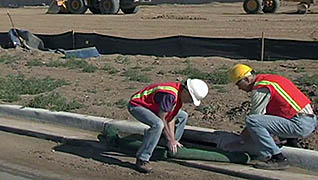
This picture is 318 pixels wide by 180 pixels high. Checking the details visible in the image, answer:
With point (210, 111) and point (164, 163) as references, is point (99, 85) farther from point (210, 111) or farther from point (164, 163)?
point (164, 163)

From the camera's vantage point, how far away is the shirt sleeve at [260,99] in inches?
311

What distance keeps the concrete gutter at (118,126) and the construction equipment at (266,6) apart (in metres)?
26.0

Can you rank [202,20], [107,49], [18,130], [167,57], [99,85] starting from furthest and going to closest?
[202,20] → [107,49] → [167,57] → [99,85] → [18,130]

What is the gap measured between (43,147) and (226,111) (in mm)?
2846

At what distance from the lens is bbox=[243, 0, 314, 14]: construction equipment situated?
119 feet

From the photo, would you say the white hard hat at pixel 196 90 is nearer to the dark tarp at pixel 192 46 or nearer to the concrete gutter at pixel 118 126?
the concrete gutter at pixel 118 126

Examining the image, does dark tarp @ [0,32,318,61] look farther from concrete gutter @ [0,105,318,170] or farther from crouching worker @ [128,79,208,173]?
crouching worker @ [128,79,208,173]

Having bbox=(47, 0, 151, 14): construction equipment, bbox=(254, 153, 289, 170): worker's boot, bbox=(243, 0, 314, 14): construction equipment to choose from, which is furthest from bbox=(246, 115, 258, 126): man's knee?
bbox=(47, 0, 151, 14): construction equipment

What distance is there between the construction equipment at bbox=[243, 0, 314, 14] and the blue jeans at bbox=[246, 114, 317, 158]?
94.6ft

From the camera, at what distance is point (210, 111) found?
10812mm

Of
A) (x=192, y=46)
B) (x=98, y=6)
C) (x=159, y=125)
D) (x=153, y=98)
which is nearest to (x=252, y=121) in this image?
(x=159, y=125)

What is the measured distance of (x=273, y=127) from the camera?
26.4 feet

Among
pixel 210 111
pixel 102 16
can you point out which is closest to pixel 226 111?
pixel 210 111

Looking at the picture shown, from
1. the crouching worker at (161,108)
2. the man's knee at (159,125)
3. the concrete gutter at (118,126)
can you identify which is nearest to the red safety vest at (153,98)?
the crouching worker at (161,108)
